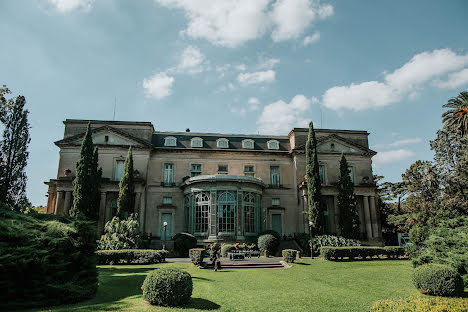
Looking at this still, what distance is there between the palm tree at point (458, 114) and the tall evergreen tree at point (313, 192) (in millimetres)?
12663

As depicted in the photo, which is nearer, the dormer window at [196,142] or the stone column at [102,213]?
the stone column at [102,213]

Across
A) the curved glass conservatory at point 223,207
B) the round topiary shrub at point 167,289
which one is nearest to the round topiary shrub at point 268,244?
the curved glass conservatory at point 223,207

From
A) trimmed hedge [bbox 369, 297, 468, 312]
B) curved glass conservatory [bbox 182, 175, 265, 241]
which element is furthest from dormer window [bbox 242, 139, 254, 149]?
trimmed hedge [bbox 369, 297, 468, 312]

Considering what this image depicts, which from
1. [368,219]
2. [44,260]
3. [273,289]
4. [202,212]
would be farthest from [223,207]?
[44,260]

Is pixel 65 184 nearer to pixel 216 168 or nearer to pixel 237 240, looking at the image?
pixel 216 168

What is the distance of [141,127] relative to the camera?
112 ft

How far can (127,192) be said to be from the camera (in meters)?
29.2

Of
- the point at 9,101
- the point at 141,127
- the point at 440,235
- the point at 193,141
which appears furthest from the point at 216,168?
the point at 440,235

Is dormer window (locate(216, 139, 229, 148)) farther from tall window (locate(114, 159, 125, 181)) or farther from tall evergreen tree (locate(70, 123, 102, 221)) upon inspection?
tall evergreen tree (locate(70, 123, 102, 221))

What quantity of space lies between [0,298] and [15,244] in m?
1.56

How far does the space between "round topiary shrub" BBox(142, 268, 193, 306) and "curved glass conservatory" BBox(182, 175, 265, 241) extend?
16.9 metres

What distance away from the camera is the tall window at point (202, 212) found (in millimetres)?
28953

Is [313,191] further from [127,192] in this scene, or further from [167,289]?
[167,289]

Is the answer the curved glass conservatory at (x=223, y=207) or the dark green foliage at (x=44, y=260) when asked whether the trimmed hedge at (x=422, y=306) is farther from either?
the curved glass conservatory at (x=223, y=207)
